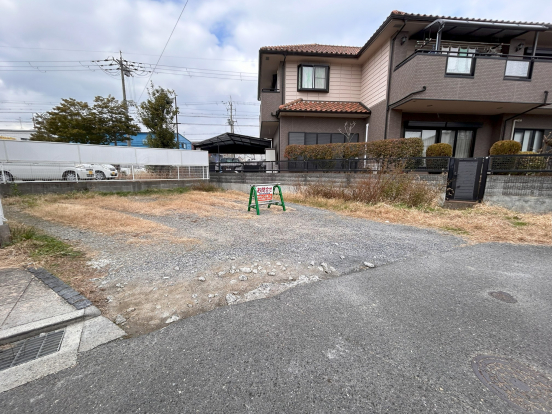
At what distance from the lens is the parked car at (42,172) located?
337 inches

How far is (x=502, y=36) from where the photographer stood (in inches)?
391

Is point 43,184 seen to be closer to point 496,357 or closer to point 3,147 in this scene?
point 3,147

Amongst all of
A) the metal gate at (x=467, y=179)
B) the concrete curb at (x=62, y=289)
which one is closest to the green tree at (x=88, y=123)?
the concrete curb at (x=62, y=289)

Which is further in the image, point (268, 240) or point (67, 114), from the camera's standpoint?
point (67, 114)

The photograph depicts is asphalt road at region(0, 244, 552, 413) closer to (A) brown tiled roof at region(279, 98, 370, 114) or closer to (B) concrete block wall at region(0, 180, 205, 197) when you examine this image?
(B) concrete block wall at region(0, 180, 205, 197)

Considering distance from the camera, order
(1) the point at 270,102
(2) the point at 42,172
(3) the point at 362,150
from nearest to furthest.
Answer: (2) the point at 42,172 < (3) the point at 362,150 < (1) the point at 270,102

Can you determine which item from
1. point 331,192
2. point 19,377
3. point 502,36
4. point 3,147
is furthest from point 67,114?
point 502,36

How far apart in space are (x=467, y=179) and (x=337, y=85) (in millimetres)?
8569

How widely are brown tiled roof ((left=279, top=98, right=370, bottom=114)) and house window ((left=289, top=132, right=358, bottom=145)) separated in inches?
48.3

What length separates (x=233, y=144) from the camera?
15.2m

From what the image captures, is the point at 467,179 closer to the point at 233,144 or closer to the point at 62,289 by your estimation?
the point at 62,289

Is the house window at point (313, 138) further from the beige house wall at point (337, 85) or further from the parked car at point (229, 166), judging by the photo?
the parked car at point (229, 166)

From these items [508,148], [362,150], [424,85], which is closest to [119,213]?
[362,150]

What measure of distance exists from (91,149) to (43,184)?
7.10 feet
